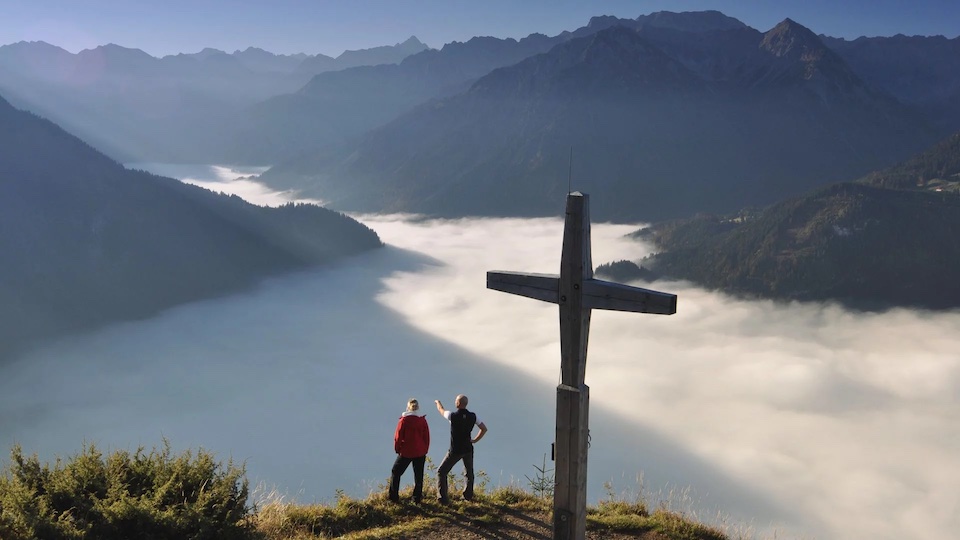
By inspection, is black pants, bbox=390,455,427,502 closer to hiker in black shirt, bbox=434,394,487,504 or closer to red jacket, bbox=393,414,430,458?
red jacket, bbox=393,414,430,458

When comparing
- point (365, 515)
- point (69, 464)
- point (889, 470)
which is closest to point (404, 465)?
point (365, 515)

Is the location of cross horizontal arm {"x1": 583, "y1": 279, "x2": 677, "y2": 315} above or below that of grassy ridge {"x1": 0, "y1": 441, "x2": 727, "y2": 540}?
above

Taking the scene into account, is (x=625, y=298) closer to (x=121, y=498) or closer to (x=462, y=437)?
(x=462, y=437)

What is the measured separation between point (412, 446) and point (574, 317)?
561 cm

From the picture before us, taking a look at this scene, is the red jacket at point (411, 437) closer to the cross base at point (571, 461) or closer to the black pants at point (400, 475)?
the black pants at point (400, 475)

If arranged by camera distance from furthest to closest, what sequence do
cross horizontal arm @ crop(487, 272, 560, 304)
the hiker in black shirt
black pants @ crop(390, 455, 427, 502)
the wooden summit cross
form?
the hiker in black shirt, black pants @ crop(390, 455, 427, 502), cross horizontal arm @ crop(487, 272, 560, 304), the wooden summit cross

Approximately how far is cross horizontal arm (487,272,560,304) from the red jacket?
415 cm

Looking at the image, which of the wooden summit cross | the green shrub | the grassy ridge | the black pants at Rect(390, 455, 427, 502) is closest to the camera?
the green shrub

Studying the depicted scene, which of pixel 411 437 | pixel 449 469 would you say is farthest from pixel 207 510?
pixel 449 469

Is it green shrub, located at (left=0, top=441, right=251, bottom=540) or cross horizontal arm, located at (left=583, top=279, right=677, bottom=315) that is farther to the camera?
cross horizontal arm, located at (left=583, top=279, right=677, bottom=315)

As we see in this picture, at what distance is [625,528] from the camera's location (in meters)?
13.7

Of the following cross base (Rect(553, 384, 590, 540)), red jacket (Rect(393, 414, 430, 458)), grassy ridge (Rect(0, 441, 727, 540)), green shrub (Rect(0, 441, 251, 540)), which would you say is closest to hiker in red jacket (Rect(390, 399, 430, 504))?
red jacket (Rect(393, 414, 430, 458))

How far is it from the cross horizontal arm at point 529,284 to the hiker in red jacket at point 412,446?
3.99 meters

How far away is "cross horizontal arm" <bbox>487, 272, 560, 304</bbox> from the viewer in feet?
37.7
